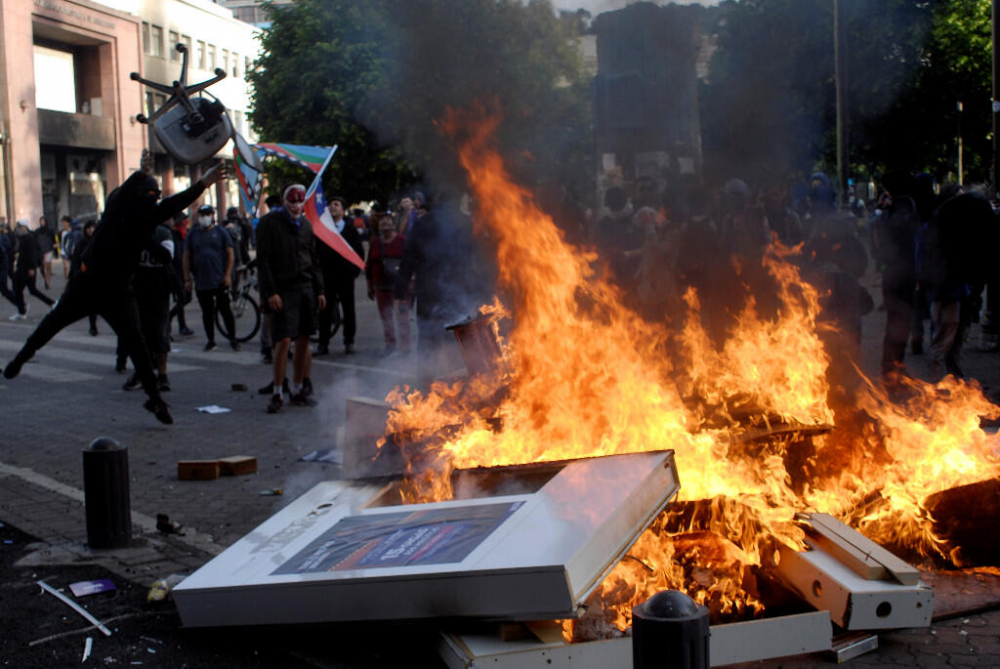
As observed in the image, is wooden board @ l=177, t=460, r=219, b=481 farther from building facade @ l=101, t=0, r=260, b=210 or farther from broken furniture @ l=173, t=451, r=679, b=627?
building facade @ l=101, t=0, r=260, b=210

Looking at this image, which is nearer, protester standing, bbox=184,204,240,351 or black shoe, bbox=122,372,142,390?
black shoe, bbox=122,372,142,390

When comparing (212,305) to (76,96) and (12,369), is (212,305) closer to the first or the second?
(12,369)

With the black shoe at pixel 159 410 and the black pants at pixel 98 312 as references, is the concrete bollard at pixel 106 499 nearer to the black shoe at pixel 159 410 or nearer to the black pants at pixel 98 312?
the black pants at pixel 98 312

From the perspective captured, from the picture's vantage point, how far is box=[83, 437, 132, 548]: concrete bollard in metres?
5.05

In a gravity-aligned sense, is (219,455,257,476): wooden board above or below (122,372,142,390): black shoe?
below

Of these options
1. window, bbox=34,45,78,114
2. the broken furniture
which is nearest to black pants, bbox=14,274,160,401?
the broken furniture

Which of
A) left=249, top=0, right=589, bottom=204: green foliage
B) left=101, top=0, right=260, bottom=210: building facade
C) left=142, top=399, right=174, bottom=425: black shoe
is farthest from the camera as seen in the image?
left=101, top=0, right=260, bottom=210: building facade

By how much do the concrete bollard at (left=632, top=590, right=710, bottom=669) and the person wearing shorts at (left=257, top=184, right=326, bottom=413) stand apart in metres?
6.83

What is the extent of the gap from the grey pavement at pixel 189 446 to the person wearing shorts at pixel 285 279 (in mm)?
607

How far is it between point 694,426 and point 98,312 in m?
5.18

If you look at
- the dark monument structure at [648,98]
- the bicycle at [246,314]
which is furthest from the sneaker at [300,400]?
the bicycle at [246,314]

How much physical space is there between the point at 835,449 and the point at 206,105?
18.6ft

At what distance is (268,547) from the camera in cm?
409

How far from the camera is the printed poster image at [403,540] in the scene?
11.6ft
